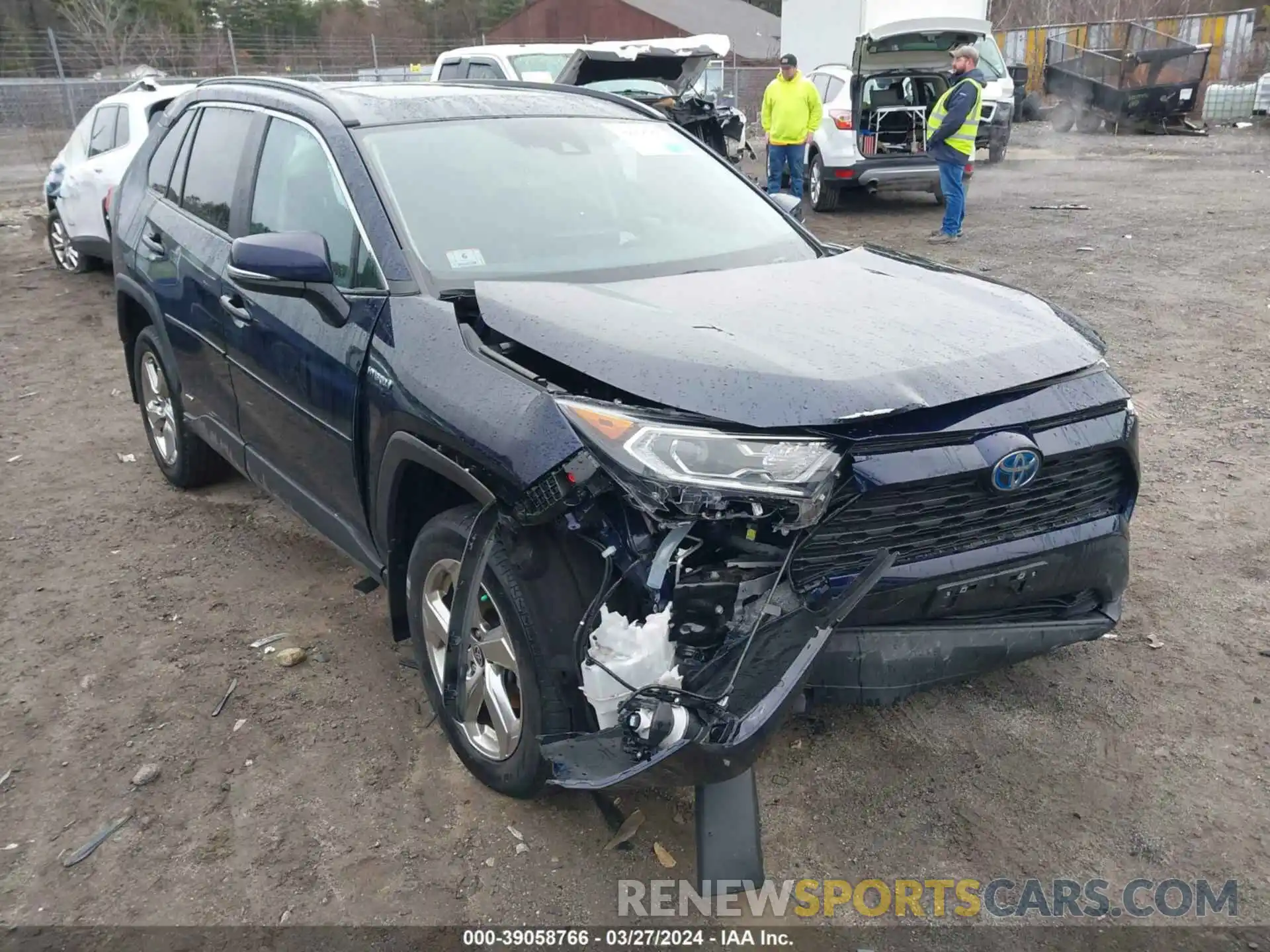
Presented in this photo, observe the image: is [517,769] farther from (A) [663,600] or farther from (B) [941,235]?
(B) [941,235]

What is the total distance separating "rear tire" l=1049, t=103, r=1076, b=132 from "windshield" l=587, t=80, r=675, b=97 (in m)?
16.1

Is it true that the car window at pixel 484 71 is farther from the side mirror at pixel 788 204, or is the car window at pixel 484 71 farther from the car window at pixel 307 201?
the car window at pixel 307 201

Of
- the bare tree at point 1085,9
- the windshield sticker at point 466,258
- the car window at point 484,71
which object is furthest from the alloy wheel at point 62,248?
the bare tree at point 1085,9

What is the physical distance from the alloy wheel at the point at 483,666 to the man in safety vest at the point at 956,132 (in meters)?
9.20

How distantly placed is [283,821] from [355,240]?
1.76m

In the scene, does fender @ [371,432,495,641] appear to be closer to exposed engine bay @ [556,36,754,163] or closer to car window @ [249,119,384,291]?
car window @ [249,119,384,291]

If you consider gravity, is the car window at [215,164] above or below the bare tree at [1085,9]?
below

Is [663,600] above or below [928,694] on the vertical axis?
above

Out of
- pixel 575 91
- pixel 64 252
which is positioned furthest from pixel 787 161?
pixel 575 91

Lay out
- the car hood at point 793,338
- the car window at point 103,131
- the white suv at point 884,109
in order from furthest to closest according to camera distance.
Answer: the white suv at point 884,109
the car window at point 103,131
the car hood at point 793,338

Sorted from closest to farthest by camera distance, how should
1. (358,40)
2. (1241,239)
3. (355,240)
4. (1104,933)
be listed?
(1104,933)
(355,240)
(1241,239)
(358,40)

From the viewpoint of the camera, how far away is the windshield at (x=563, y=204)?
10.6 ft

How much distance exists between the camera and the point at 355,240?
3205mm

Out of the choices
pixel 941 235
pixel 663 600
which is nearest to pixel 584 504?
pixel 663 600
